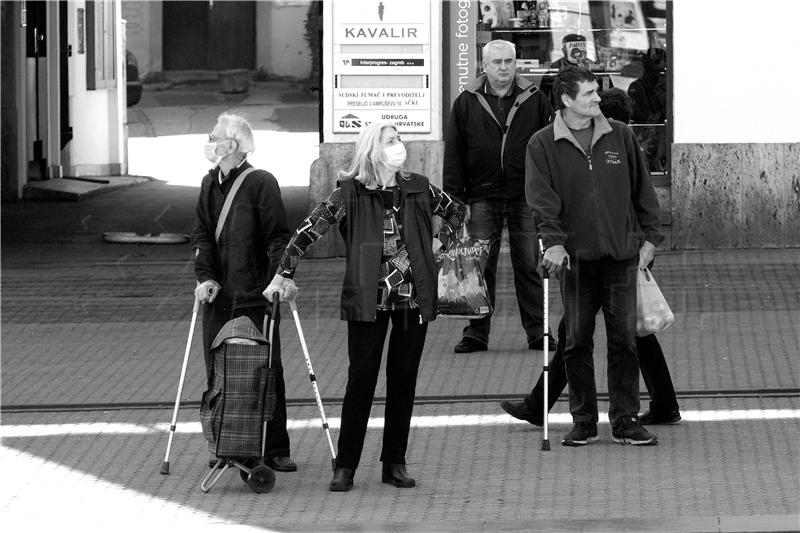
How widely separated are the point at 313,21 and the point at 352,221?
2959 cm

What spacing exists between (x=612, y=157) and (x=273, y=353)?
73.4 inches

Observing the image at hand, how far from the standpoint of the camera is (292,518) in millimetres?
6637

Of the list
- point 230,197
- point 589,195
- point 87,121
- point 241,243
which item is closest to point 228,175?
point 230,197

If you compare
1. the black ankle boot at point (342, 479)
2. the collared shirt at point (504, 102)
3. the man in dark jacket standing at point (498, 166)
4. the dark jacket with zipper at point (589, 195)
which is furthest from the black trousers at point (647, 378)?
the collared shirt at point (504, 102)

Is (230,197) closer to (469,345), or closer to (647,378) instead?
(647,378)

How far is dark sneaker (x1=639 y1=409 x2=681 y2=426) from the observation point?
26.5ft

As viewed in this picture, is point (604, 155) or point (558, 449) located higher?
point (604, 155)

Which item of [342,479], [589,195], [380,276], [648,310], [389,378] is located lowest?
[342,479]

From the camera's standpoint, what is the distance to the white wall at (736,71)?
13.4m

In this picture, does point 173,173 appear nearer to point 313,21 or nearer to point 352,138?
point 352,138

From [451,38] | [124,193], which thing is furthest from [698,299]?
[124,193]

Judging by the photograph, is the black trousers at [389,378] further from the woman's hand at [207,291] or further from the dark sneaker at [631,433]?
the dark sneaker at [631,433]

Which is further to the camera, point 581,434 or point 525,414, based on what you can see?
point 525,414

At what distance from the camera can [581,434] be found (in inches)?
304
